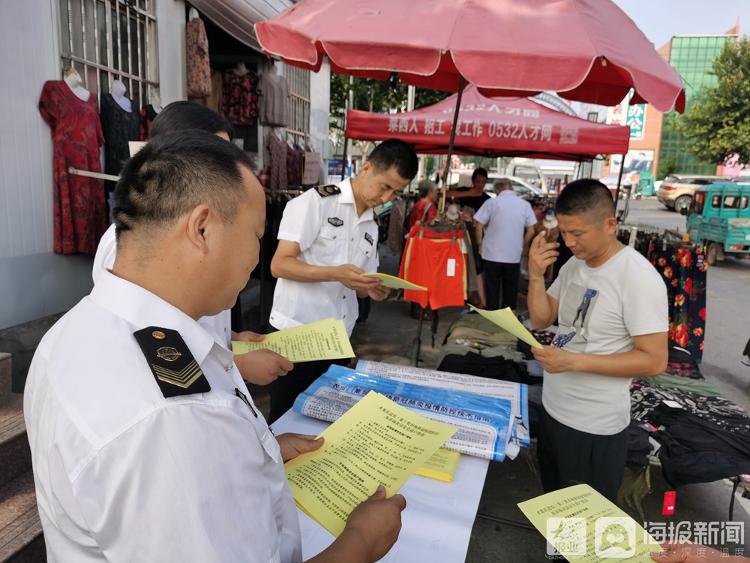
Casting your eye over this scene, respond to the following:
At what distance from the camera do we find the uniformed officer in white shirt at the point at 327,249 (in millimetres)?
2365

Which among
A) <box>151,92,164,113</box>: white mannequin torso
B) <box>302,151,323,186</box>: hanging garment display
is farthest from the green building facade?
<box>151,92,164,113</box>: white mannequin torso

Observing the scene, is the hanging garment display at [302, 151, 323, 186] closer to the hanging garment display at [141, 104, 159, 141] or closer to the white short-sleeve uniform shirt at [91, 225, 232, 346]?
the hanging garment display at [141, 104, 159, 141]

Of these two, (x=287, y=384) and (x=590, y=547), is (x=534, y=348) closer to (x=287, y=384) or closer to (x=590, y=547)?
(x=590, y=547)

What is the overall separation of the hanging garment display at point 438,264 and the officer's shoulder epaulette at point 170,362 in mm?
4008

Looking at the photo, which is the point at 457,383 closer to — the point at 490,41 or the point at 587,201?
the point at 587,201

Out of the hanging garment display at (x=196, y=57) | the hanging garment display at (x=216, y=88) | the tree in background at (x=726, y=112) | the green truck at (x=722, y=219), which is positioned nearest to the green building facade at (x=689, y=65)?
the tree in background at (x=726, y=112)

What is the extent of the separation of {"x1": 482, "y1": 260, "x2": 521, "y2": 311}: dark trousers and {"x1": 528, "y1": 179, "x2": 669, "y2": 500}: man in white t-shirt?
447 centimetres

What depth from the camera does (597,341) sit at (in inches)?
77.1

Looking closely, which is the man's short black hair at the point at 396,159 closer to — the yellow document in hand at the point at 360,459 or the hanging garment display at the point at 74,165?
the yellow document in hand at the point at 360,459

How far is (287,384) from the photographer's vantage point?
2396 millimetres

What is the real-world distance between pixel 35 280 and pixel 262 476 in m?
3.32

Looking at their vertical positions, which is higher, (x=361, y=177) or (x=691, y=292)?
(x=361, y=177)

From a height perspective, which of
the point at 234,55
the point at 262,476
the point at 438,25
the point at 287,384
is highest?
the point at 234,55

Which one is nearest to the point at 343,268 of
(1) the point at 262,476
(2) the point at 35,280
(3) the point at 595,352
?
(3) the point at 595,352
